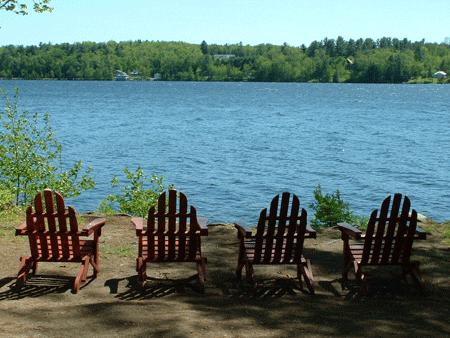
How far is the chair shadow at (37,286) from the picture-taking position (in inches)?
204

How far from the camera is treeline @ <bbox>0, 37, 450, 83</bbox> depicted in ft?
513

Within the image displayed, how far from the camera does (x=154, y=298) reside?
5.19m

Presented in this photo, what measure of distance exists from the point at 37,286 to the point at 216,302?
6.52ft

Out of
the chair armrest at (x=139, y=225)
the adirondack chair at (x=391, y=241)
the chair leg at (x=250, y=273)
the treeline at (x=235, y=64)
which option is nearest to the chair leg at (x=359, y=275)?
the adirondack chair at (x=391, y=241)

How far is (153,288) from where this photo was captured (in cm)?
552

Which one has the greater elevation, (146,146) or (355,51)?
(355,51)

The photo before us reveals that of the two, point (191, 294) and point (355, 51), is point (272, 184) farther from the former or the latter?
point (355, 51)

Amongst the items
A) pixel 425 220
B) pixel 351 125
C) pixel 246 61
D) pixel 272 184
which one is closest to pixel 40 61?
pixel 246 61

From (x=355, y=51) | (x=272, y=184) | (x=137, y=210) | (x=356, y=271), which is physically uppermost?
(x=355, y=51)

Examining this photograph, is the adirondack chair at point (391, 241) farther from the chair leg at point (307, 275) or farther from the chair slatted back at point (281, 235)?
the chair slatted back at point (281, 235)

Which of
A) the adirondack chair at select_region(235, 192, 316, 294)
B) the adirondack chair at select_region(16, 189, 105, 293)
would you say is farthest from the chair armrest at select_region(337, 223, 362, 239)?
the adirondack chair at select_region(16, 189, 105, 293)

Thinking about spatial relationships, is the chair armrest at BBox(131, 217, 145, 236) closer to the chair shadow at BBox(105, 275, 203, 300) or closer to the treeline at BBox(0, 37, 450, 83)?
the chair shadow at BBox(105, 275, 203, 300)

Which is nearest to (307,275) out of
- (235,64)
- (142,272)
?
(142,272)

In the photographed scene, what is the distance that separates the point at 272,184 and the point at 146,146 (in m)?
13.1
